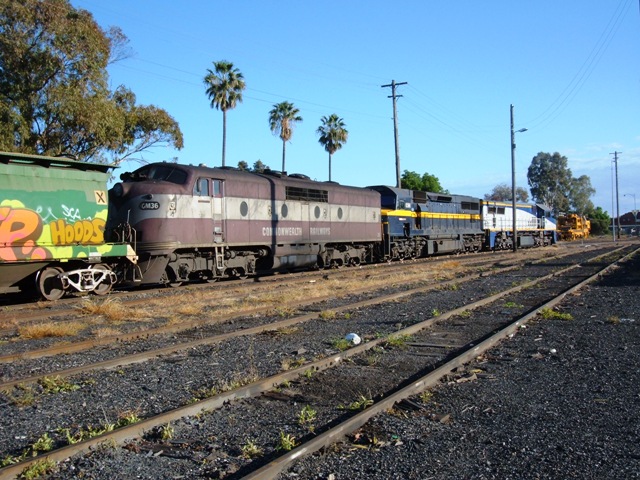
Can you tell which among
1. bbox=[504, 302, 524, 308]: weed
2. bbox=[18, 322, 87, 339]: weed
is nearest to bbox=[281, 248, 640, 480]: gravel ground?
bbox=[504, 302, 524, 308]: weed

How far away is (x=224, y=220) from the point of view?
1752 cm

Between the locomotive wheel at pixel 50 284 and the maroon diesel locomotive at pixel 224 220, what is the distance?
2.16 metres

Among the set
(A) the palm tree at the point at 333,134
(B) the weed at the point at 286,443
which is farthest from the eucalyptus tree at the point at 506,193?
(B) the weed at the point at 286,443

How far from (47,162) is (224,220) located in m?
5.34

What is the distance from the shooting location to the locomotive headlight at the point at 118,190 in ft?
51.8

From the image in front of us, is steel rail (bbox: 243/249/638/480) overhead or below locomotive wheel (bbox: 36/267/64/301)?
below

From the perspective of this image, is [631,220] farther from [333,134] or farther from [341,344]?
[341,344]

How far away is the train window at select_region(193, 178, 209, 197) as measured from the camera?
1669cm

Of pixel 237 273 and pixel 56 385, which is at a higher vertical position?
pixel 237 273

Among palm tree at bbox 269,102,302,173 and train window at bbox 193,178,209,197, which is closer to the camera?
train window at bbox 193,178,209,197

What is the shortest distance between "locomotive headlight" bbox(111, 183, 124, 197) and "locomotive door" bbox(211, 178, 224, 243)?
2.53m

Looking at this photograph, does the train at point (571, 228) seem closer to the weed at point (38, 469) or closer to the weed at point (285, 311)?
the weed at point (285, 311)

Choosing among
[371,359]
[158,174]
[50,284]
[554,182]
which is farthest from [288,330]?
[554,182]

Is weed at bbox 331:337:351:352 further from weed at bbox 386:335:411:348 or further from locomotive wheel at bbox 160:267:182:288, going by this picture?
locomotive wheel at bbox 160:267:182:288
